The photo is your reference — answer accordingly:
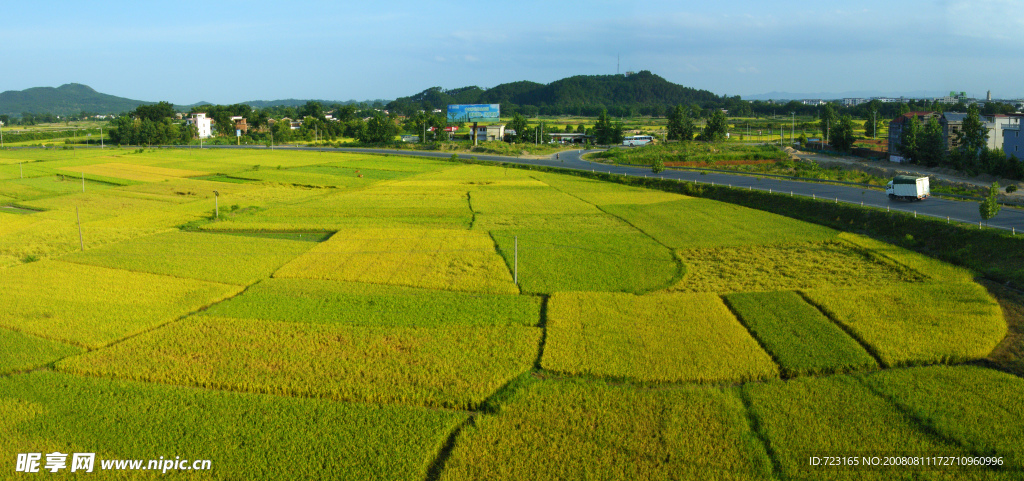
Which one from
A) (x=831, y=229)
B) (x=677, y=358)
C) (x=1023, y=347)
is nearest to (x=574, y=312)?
(x=677, y=358)

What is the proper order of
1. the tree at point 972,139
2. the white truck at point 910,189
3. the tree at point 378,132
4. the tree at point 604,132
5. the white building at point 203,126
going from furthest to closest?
the white building at point 203,126 → the tree at point 378,132 → the tree at point 604,132 → the tree at point 972,139 → the white truck at point 910,189

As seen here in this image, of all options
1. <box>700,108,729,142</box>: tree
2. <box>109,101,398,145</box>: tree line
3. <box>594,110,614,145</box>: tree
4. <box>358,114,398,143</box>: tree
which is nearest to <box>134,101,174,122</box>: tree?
<box>109,101,398,145</box>: tree line

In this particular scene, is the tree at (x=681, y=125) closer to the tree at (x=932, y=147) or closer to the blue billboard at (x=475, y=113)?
the blue billboard at (x=475, y=113)

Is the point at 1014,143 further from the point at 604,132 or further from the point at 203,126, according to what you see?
the point at 203,126

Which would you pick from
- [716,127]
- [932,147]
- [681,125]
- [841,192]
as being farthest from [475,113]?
[841,192]

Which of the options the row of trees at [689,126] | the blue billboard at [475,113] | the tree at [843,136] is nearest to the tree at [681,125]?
the row of trees at [689,126]

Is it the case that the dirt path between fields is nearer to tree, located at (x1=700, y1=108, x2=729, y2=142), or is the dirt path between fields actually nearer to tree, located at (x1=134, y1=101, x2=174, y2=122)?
tree, located at (x1=700, y1=108, x2=729, y2=142)
